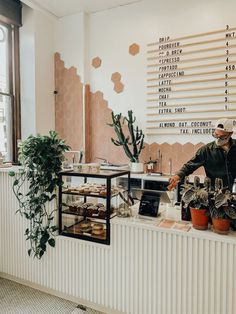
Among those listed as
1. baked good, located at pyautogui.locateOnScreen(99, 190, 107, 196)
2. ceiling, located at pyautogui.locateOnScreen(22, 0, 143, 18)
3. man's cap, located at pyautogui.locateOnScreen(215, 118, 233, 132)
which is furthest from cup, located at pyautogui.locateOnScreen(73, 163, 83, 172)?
ceiling, located at pyautogui.locateOnScreen(22, 0, 143, 18)

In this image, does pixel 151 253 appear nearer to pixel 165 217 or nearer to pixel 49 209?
pixel 165 217

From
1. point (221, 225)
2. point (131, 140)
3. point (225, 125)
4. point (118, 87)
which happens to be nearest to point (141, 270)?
point (221, 225)

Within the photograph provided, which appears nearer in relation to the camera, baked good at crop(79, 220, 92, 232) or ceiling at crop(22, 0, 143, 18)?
baked good at crop(79, 220, 92, 232)

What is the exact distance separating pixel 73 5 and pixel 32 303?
4.12 meters

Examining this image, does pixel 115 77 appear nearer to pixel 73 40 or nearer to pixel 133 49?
pixel 133 49

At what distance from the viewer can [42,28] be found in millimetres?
4520

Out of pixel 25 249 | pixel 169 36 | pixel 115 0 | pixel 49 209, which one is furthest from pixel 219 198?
pixel 115 0

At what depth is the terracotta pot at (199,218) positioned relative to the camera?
6.02 ft

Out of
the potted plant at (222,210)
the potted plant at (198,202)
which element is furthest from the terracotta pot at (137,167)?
the potted plant at (222,210)

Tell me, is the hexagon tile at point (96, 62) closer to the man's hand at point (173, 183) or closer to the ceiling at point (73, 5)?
the ceiling at point (73, 5)

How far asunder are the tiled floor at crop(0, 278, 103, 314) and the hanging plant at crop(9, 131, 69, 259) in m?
0.38

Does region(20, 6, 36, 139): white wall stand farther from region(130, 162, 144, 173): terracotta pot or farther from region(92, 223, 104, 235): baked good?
region(92, 223, 104, 235): baked good

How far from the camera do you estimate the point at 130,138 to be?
420 centimetres

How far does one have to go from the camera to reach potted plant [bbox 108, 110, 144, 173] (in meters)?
4.03
